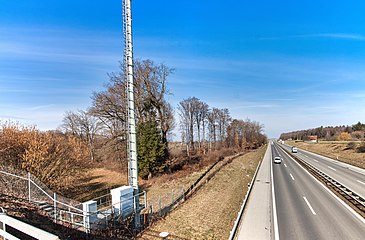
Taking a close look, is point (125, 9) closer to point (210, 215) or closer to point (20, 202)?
point (20, 202)

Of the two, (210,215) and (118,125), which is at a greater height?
(118,125)

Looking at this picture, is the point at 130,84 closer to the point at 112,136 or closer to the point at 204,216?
the point at 204,216

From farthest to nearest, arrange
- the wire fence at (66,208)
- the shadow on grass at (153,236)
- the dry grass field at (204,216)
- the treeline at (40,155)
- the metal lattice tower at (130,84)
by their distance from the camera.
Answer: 1. the treeline at (40,155)
2. the metal lattice tower at (130,84)
3. the dry grass field at (204,216)
4. the shadow on grass at (153,236)
5. the wire fence at (66,208)

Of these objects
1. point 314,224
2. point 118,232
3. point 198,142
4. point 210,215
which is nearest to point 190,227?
point 210,215

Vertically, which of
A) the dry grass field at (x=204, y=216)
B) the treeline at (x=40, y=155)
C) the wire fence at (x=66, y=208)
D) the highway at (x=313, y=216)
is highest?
the treeline at (x=40, y=155)

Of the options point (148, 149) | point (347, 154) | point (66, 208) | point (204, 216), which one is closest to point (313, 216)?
point (204, 216)

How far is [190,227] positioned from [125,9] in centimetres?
1273

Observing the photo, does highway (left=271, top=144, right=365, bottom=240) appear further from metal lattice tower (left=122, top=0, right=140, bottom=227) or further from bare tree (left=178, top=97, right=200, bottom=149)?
bare tree (left=178, top=97, right=200, bottom=149)

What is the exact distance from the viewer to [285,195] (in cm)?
1970

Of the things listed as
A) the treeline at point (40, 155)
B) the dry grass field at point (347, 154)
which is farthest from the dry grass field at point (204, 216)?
the dry grass field at point (347, 154)

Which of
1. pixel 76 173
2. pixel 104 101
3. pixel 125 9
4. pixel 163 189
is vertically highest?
pixel 125 9

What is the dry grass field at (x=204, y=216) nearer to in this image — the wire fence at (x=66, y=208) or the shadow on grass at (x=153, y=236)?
the shadow on grass at (x=153, y=236)

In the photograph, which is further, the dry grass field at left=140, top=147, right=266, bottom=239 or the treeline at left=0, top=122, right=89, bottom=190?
the treeline at left=0, top=122, right=89, bottom=190

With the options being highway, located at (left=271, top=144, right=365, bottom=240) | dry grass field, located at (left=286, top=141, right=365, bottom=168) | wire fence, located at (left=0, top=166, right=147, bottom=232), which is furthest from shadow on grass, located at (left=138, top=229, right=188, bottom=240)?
dry grass field, located at (left=286, top=141, right=365, bottom=168)
